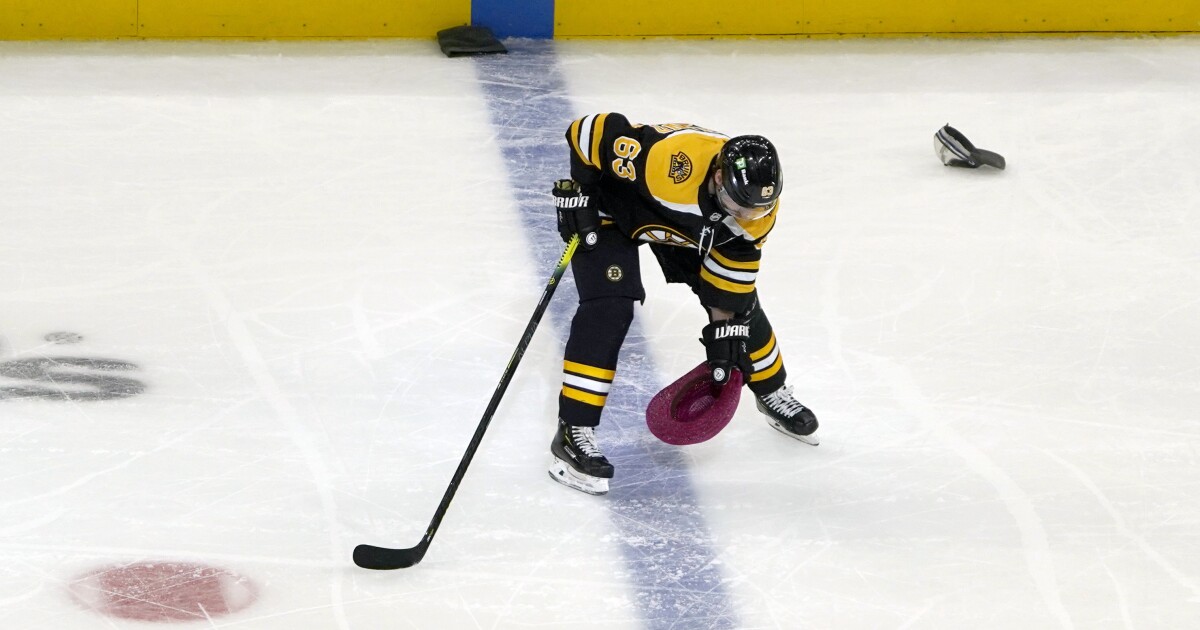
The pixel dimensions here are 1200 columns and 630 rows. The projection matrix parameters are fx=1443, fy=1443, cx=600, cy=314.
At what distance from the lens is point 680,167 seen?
316 cm

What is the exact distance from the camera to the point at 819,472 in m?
3.41

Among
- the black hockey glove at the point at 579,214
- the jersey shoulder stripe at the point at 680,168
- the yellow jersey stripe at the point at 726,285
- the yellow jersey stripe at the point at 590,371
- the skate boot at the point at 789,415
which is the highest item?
the jersey shoulder stripe at the point at 680,168

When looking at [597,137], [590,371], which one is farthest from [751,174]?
[590,371]

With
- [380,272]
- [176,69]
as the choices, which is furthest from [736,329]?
[176,69]

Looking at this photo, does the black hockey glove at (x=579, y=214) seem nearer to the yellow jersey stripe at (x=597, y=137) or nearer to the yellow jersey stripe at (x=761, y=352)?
the yellow jersey stripe at (x=597, y=137)

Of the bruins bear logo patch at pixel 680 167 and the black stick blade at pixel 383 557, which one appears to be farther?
the bruins bear logo patch at pixel 680 167

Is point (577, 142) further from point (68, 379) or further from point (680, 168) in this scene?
point (68, 379)

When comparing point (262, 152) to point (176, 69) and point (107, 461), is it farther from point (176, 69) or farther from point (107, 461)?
point (107, 461)

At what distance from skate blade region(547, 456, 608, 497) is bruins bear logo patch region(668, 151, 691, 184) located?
2.28 ft

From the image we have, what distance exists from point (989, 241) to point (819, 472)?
1.52m

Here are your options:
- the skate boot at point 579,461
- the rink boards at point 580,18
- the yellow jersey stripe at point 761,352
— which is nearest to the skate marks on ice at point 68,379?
the skate boot at point 579,461

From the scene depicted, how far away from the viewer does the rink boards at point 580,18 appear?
5.62 metres

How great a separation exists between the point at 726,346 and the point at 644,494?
1.28ft

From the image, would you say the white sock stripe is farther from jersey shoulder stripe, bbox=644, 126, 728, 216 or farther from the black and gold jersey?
jersey shoulder stripe, bbox=644, 126, 728, 216
